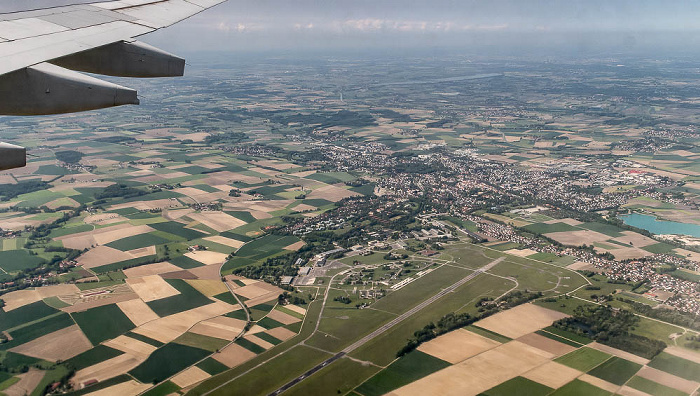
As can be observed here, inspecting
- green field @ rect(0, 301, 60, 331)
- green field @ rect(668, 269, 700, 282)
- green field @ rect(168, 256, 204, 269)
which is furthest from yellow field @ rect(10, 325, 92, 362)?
green field @ rect(668, 269, 700, 282)

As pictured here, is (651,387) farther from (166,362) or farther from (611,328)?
(166,362)

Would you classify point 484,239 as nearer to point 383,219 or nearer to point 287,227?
point 383,219

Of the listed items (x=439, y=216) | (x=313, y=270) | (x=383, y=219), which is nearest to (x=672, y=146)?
(x=439, y=216)

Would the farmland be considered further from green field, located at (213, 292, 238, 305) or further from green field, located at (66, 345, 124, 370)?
green field, located at (213, 292, 238, 305)

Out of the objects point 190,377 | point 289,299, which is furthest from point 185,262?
point 190,377

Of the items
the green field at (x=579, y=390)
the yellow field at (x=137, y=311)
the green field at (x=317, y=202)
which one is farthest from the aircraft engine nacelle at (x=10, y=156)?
the green field at (x=317, y=202)

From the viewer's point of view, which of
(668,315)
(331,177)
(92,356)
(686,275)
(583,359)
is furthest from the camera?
(331,177)
